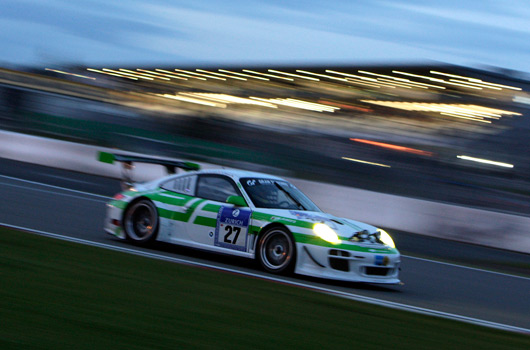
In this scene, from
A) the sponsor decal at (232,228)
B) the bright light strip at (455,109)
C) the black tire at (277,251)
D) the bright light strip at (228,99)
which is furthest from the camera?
the bright light strip at (228,99)

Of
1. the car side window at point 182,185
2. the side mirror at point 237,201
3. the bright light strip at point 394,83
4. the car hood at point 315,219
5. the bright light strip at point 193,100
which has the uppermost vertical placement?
the bright light strip at point 394,83

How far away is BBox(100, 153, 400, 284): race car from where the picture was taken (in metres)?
8.04

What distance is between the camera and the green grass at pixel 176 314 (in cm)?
442

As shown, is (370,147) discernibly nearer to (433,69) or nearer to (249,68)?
(433,69)

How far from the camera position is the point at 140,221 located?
950cm

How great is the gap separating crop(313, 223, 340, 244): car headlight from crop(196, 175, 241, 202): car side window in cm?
118

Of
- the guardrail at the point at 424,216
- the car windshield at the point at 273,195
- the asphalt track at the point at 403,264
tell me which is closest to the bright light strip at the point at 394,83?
the guardrail at the point at 424,216

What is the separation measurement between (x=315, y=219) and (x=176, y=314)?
3334 millimetres

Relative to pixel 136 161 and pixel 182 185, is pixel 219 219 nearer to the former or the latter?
pixel 182 185

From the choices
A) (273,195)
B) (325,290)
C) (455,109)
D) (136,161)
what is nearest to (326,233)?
(325,290)

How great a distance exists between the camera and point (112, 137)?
19781 millimetres

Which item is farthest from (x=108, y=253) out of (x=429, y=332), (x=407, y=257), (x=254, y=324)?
(x=407, y=257)

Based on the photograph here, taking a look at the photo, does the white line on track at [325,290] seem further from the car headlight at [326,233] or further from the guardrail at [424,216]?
the guardrail at [424,216]

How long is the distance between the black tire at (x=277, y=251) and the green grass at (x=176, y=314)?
843 millimetres
